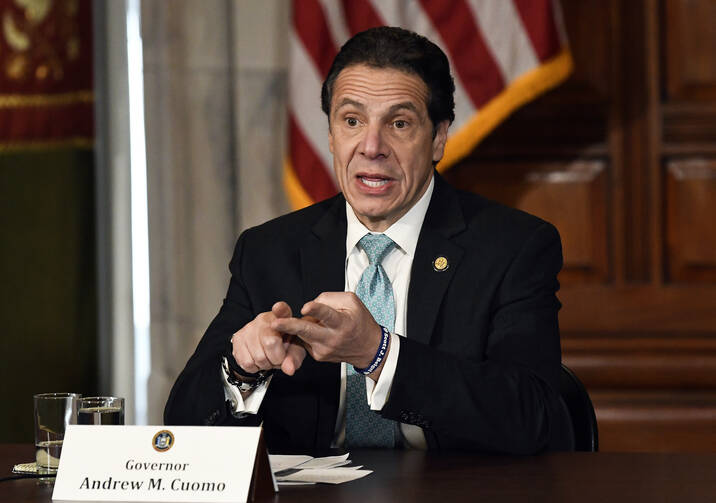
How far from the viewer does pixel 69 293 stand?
3.40 meters

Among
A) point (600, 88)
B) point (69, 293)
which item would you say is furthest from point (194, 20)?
point (600, 88)

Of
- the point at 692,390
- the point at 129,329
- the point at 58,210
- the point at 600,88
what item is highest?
the point at 600,88

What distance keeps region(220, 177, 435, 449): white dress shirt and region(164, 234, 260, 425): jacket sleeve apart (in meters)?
0.03

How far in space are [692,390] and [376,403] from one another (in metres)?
1.89

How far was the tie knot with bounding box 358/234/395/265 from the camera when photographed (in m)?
2.07

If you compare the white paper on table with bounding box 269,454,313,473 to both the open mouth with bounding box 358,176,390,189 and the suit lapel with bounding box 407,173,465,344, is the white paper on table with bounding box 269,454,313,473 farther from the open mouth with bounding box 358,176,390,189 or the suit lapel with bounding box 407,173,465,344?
the open mouth with bounding box 358,176,390,189

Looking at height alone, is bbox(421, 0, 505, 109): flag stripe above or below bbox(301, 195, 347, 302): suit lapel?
above

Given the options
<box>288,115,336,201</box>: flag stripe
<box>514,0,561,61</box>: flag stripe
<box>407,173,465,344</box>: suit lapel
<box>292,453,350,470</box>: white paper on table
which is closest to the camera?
<box>292,453,350,470</box>: white paper on table

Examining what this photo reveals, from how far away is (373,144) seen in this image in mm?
2023

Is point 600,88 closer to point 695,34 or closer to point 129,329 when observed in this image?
point 695,34

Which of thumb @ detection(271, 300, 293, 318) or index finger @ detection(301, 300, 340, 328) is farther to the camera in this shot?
thumb @ detection(271, 300, 293, 318)

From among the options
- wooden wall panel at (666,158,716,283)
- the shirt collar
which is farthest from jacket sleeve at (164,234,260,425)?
wooden wall panel at (666,158,716,283)

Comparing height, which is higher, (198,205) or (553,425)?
(198,205)

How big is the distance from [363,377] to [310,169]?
4.30ft
